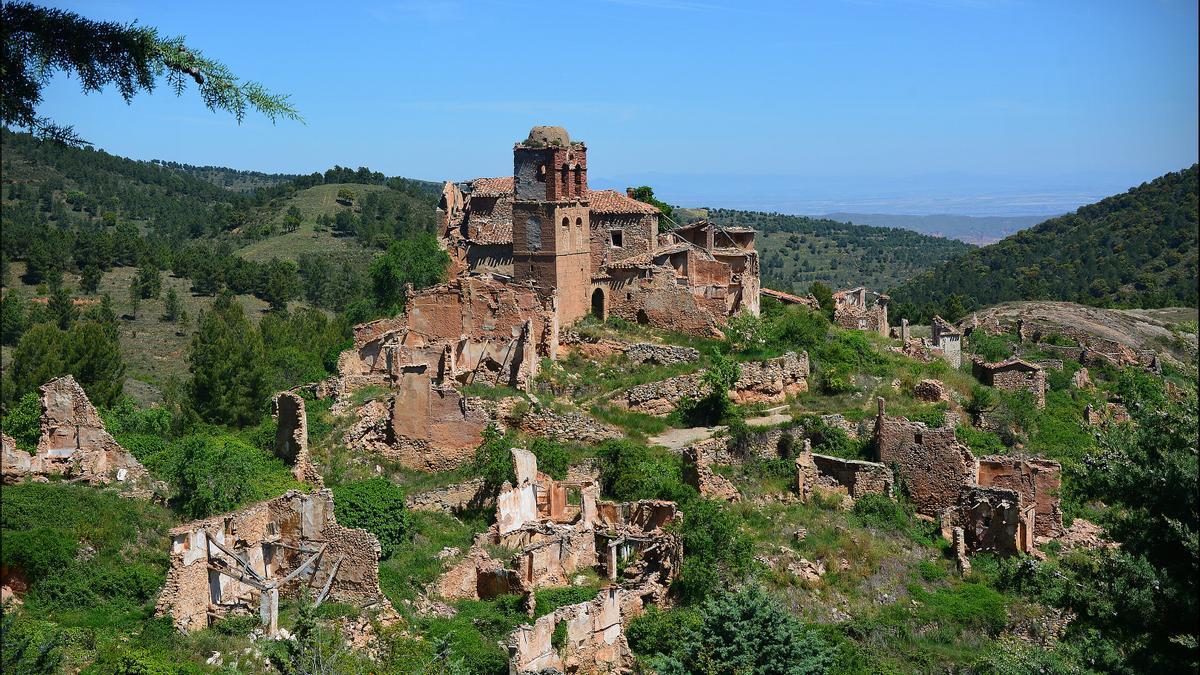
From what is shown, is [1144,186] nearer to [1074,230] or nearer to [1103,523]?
[1074,230]

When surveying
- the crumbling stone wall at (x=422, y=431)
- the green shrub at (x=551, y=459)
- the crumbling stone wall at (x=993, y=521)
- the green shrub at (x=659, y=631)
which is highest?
the crumbling stone wall at (x=422, y=431)

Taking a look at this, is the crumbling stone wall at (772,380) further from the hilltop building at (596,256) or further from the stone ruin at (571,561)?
the stone ruin at (571,561)

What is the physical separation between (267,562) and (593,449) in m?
8.24

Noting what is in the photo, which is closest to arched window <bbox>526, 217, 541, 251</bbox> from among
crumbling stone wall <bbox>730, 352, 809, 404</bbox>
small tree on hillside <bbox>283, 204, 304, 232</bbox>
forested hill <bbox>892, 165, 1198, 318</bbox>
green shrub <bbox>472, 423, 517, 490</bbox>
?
crumbling stone wall <bbox>730, 352, 809, 404</bbox>

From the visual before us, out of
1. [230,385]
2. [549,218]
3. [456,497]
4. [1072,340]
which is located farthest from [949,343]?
[230,385]

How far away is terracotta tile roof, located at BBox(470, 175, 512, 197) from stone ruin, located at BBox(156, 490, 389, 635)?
17.7 m

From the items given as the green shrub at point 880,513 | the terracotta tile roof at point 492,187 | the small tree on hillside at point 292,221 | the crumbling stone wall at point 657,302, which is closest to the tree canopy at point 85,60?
the green shrub at point 880,513

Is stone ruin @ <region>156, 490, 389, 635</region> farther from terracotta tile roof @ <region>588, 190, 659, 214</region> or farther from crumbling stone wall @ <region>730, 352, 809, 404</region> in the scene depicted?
terracotta tile roof @ <region>588, 190, 659, 214</region>

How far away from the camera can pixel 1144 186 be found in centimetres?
9250

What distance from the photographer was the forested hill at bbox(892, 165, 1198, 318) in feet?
237

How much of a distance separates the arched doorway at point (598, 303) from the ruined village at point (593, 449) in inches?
2.5

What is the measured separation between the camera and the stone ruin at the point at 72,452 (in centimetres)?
2053

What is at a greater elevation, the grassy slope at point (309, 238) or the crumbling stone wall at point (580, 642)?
the grassy slope at point (309, 238)

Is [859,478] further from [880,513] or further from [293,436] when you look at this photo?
[293,436]
